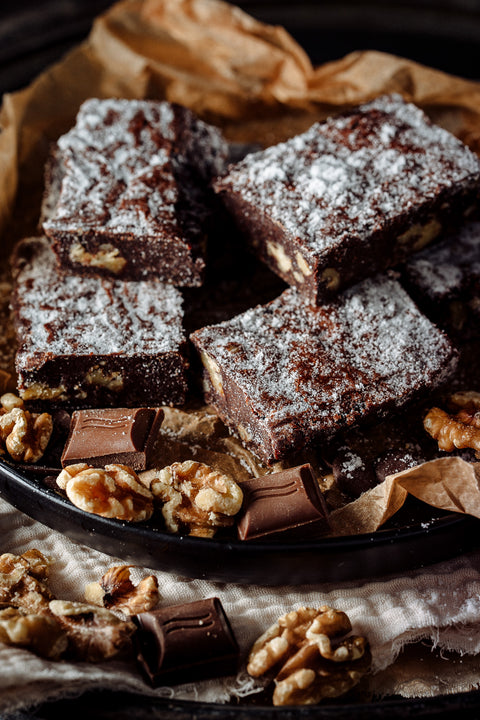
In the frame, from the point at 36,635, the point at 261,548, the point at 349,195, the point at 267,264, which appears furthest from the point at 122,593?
the point at 349,195

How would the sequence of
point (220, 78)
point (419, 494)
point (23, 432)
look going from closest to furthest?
1. point (419, 494)
2. point (23, 432)
3. point (220, 78)

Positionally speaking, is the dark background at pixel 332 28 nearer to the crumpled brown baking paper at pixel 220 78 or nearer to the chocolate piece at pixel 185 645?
the crumpled brown baking paper at pixel 220 78

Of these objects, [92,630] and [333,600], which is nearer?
[92,630]

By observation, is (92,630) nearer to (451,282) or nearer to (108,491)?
(108,491)

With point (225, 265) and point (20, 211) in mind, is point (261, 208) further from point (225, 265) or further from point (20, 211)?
point (20, 211)

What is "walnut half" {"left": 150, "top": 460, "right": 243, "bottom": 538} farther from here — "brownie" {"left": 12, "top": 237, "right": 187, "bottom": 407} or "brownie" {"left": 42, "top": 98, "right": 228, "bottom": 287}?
"brownie" {"left": 42, "top": 98, "right": 228, "bottom": 287}

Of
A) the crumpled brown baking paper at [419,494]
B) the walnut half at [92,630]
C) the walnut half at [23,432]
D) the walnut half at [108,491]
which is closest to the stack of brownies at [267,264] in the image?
the walnut half at [23,432]

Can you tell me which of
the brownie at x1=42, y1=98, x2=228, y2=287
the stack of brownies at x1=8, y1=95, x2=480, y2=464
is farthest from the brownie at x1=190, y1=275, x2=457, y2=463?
the brownie at x1=42, y1=98, x2=228, y2=287
